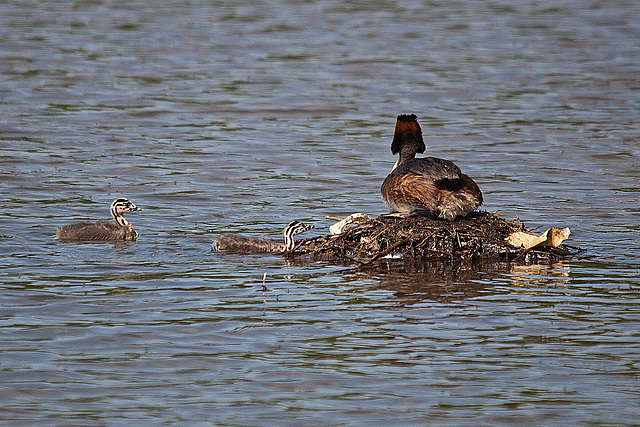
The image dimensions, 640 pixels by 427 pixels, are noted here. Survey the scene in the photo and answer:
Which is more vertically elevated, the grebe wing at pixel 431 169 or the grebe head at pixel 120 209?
the grebe wing at pixel 431 169

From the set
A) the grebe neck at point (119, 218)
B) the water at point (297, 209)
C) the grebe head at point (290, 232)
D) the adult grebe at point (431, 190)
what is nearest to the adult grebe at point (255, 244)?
the grebe head at point (290, 232)

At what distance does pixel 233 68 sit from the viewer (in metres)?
22.7

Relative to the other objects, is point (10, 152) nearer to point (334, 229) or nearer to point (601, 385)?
point (334, 229)

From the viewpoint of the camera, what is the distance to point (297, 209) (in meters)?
12.4

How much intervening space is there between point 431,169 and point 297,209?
2707mm

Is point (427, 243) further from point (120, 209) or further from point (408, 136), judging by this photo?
point (120, 209)

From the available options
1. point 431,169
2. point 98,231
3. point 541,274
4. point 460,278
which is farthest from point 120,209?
point 541,274

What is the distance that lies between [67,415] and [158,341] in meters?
1.34

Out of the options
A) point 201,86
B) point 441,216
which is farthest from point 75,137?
point 441,216

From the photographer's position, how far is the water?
653 centimetres

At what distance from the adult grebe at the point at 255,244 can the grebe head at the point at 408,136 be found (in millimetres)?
1436

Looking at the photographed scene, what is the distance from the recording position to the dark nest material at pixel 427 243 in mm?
9664

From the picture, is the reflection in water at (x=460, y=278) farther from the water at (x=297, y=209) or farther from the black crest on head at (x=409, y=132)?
the black crest on head at (x=409, y=132)

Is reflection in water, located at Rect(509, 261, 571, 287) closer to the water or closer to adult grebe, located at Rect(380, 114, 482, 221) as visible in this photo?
the water
